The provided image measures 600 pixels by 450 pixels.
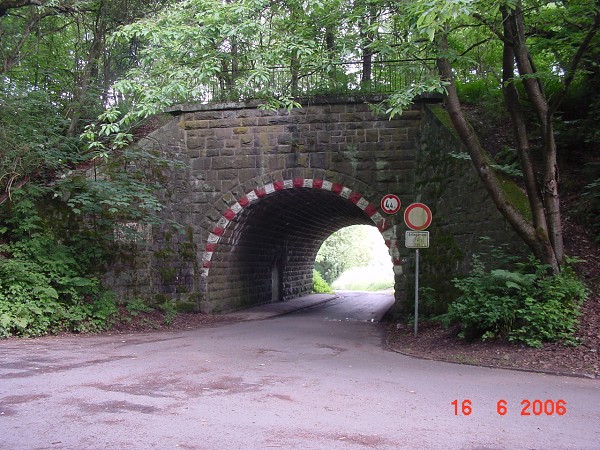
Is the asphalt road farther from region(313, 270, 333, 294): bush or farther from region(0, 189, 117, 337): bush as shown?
region(313, 270, 333, 294): bush

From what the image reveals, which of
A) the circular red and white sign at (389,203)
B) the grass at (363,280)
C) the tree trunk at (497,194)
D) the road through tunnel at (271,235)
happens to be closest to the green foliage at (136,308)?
the road through tunnel at (271,235)

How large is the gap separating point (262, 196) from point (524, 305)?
780 cm

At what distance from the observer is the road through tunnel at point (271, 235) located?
14359 mm

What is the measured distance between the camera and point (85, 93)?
536 inches

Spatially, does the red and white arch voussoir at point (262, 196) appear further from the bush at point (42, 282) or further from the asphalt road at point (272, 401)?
the asphalt road at point (272, 401)

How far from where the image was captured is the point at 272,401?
5582 mm

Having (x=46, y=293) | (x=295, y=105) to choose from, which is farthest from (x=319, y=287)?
(x=295, y=105)

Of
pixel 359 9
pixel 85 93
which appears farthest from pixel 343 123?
pixel 85 93

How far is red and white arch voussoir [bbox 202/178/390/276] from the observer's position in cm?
1398

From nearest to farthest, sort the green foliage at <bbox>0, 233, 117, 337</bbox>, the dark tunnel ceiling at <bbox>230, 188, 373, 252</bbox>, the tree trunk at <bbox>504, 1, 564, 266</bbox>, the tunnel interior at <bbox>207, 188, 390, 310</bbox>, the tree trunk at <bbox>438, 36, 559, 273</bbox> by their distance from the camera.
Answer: the tree trunk at <bbox>438, 36, 559, 273</bbox> < the tree trunk at <bbox>504, 1, 564, 266</bbox> < the green foliage at <bbox>0, 233, 117, 337</bbox> < the tunnel interior at <bbox>207, 188, 390, 310</bbox> < the dark tunnel ceiling at <bbox>230, 188, 373, 252</bbox>

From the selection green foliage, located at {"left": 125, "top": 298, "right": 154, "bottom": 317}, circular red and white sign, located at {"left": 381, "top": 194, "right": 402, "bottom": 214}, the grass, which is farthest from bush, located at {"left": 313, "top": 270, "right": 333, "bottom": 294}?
green foliage, located at {"left": 125, "top": 298, "right": 154, "bottom": 317}

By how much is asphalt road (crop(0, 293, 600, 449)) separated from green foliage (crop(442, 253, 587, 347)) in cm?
106

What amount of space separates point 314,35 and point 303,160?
453 cm

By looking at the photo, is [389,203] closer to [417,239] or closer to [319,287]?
[417,239]
